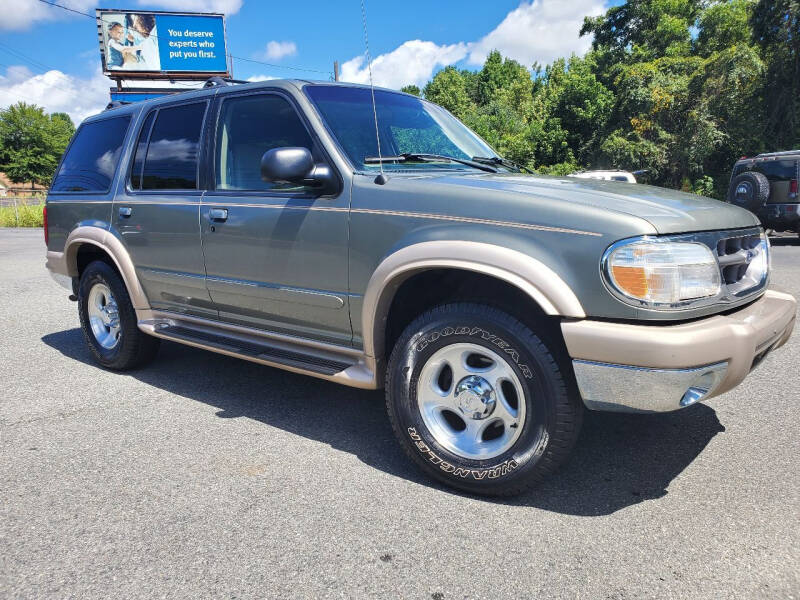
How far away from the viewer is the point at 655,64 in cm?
2953

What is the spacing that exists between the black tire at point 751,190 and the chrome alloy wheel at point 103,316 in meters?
12.3

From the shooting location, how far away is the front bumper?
2260 millimetres

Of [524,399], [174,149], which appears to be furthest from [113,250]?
[524,399]

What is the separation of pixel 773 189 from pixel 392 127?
12.1 metres

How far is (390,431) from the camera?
351 cm

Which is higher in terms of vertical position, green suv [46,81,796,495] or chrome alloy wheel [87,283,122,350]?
green suv [46,81,796,495]

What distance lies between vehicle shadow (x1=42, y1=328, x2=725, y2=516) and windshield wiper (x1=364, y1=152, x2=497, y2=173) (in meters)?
1.53

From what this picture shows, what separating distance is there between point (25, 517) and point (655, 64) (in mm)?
32754

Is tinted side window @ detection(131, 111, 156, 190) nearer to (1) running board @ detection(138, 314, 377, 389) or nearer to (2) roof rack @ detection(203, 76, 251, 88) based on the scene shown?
(2) roof rack @ detection(203, 76, 251, 88)

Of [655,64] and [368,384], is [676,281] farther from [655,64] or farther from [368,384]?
[655,64]

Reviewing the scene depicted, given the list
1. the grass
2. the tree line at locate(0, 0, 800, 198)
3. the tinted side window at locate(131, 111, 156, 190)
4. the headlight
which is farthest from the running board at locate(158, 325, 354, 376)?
the grass

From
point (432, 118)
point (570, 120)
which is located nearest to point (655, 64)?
point (570, 120)

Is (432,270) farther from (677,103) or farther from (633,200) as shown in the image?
(677,103)

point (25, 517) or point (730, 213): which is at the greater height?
point (730, 213)
